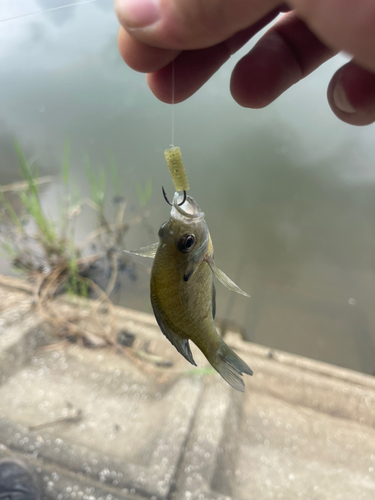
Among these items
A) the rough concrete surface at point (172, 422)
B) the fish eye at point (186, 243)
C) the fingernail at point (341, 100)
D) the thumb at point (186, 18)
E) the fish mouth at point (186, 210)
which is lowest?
the rough concrete surface at point (172, 422)

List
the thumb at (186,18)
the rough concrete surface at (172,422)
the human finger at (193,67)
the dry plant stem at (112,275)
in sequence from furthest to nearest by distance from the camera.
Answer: the dry plant stem at (112,275)
the rough concrete surface at (172,422)
the human finger at (193,67)
the thumb at (186,18)

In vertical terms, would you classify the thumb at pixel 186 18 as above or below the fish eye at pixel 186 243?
above

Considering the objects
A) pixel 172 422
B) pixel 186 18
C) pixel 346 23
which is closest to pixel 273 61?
pixel 186 18

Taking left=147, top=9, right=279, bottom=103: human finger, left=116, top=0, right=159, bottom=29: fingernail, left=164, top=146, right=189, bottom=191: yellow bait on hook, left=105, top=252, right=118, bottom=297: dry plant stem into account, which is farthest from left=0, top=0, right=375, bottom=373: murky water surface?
left=164, top=146, right=189, bottom=191: yellow bait on hook

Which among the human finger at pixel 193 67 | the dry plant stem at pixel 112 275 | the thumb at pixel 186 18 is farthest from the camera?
the dry plant stem at pixel 112 275

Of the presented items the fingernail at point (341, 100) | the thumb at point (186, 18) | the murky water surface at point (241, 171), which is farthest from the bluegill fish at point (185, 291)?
the murky water surface at point (241, 171)

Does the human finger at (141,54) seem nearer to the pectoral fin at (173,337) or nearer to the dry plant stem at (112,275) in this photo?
the pectoral fin at (173,337)

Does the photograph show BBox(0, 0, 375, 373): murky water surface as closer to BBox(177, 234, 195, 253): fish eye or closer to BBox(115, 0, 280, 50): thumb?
BBox(115, 0, 280, 50): thumb

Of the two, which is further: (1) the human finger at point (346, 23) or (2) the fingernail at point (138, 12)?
(2) the fingernail at point (138, 12)
